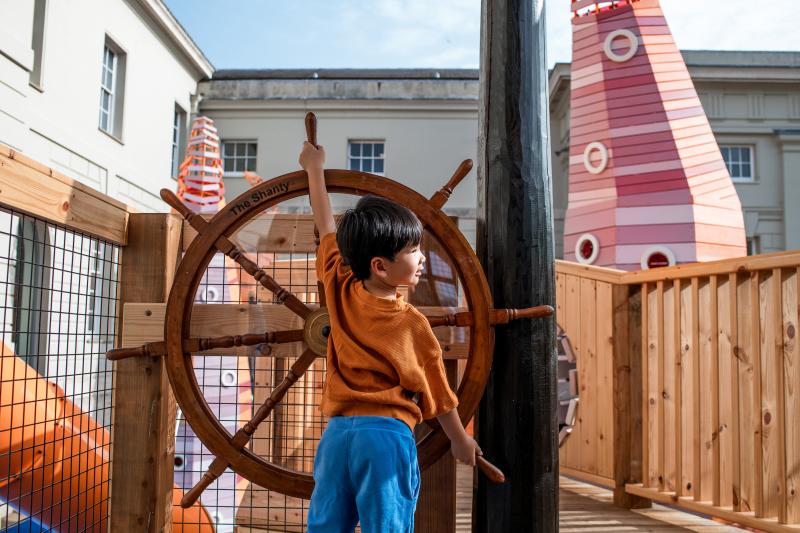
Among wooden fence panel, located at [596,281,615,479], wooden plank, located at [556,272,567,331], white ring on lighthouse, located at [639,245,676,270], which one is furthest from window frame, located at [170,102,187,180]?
wooden fence panel, located at [596,281,615,479]

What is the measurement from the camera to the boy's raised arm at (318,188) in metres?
1.46

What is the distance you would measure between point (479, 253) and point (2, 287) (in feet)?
15.6

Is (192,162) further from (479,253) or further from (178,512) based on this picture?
(479,253)

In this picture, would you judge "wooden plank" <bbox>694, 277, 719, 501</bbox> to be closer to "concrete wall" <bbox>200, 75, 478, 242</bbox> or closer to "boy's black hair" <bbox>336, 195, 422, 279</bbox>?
"boy's black hair" <bbox>336, 195, 422, 279</bbox>

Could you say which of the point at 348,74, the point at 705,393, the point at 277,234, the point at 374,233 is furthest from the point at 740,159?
the point at 374,233

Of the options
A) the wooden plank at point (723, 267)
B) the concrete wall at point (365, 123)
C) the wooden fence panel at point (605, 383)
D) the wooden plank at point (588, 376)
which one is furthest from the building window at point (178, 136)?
the wooden plank at point (723, 267)

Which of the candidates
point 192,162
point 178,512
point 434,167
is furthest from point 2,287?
point 434,167

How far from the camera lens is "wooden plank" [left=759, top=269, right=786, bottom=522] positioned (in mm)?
2260

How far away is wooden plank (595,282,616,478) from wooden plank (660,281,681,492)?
45 centimetres

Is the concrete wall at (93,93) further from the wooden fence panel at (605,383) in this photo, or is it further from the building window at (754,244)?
the building window at (754,244)

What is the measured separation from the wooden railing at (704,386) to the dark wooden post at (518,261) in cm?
114

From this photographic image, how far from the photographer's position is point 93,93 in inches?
328

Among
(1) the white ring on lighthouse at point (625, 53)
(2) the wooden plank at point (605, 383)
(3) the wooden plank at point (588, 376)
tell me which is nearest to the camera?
(2) the wooden plank at point (605, 383)

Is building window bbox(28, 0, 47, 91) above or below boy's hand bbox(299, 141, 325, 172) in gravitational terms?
above
